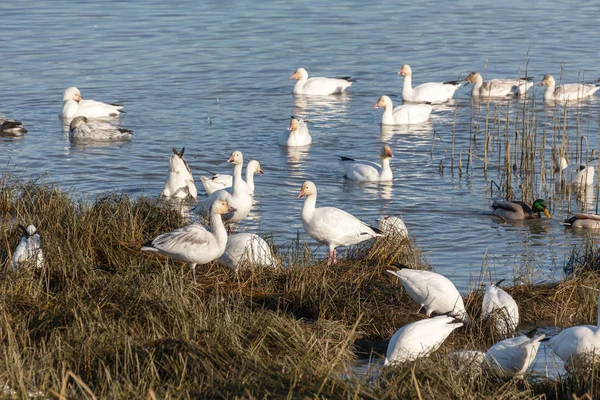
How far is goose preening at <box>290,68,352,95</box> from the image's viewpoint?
18891 millimetres

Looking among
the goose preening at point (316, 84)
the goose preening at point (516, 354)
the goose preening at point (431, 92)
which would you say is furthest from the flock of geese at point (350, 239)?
the goose preening at point (316, 84)

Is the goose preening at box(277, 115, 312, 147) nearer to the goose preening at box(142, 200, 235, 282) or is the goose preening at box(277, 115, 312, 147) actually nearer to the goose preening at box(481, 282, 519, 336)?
the goose preening at box(142, 200, 235, 282)

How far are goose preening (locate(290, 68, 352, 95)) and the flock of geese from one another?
2076 millimetres

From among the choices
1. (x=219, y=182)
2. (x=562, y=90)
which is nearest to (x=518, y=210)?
(x=219, y=182)

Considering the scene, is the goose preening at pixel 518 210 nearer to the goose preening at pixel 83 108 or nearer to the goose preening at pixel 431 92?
the goose preening at pixel 431 92

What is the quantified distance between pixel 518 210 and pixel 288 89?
9119mm

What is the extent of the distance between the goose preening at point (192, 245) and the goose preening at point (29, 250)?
783mm

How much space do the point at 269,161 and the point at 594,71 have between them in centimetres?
830

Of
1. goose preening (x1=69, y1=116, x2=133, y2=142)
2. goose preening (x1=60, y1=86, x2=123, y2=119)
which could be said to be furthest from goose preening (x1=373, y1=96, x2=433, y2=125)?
goose preening (x1=60, y1=86, x2=123, y2=119)

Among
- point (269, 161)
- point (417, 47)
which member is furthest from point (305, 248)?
point (417, 47)

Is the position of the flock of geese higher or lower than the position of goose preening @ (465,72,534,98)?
lower

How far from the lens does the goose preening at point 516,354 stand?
575 cm

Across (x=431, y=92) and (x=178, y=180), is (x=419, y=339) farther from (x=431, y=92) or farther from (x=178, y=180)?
(x=431, y=92)

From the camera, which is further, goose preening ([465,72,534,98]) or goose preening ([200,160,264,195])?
goose preening ([465,72,534,98])
